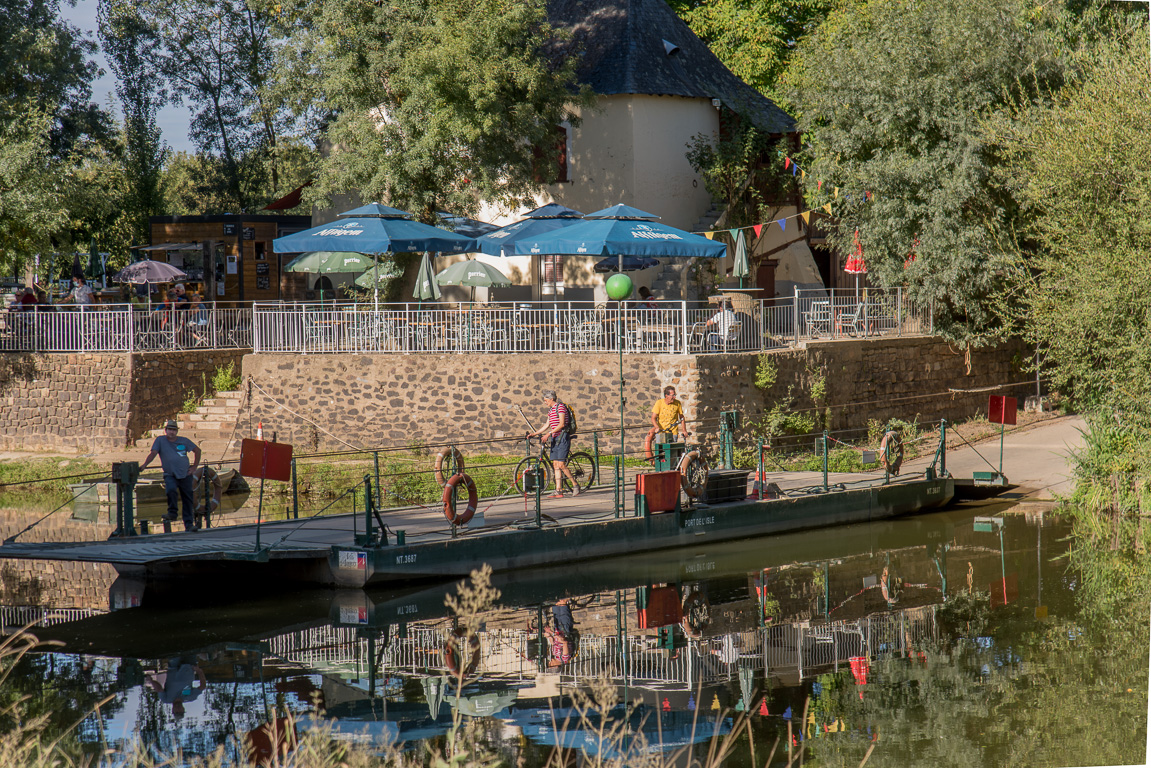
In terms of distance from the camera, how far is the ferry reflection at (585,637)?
32.8ft

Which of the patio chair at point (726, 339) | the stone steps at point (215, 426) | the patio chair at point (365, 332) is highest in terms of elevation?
the patio chair at point (365, 332)

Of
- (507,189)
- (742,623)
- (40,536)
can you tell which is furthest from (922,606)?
(507,189)

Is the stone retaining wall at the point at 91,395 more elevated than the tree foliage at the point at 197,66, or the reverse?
the tree foliage at the point at 197,66

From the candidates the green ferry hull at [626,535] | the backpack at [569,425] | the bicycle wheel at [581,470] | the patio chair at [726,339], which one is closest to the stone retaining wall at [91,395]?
the bicycle wheel at [581,470]

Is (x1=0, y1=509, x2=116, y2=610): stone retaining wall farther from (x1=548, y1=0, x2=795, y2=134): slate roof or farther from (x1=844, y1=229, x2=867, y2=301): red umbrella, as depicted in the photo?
(x1=844, y1=229, x2=867, y2=301): red umbrella

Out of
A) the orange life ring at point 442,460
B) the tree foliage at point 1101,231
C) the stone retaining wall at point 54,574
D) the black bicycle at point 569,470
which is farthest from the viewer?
the black bicycle at point 569,470

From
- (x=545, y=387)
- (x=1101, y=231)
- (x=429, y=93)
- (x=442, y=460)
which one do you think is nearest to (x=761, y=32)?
(x=429, y=93)

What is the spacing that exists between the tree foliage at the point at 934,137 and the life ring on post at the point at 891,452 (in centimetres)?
393

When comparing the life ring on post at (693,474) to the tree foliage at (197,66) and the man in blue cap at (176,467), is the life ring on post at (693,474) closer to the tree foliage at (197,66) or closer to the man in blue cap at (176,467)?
the man in blue cap at (176,467)

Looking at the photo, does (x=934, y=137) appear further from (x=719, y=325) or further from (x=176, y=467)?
(x=176, y=467)

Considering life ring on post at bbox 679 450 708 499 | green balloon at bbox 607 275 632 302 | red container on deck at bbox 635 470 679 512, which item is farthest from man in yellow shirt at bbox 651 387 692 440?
green balloon at bbox 607 275 632 302

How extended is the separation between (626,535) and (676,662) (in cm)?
413

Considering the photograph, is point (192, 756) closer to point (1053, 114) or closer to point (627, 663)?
point (627, 663)

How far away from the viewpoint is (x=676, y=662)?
37.4 feet
